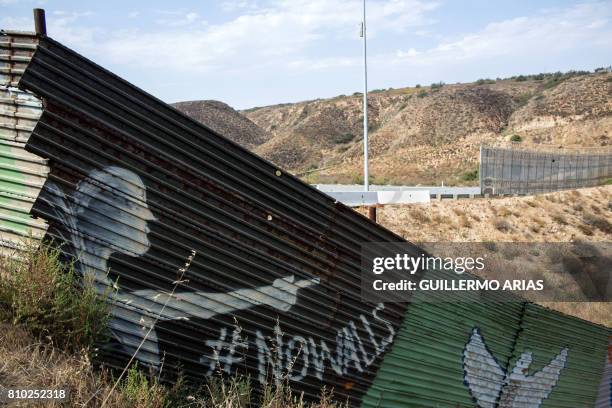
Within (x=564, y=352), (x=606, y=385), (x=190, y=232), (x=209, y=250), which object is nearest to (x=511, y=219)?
(x=606, y=385)

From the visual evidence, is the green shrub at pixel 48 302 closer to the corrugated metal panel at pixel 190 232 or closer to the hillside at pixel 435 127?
the corrugated metal panel at pixel 190 232

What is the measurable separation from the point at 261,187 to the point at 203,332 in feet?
4.06

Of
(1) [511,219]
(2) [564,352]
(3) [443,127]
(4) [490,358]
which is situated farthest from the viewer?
(3) [443,127]

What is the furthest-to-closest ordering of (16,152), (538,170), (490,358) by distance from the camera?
1. (538,170)
2. (490,358)
3. (16,152)

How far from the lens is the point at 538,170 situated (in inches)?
1103

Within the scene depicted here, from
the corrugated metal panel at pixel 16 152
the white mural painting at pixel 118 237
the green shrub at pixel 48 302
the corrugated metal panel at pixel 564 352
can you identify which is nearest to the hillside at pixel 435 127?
the corrugated metal panel at pixel 564 352

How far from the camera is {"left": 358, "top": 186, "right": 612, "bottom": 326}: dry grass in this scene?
20281 mm

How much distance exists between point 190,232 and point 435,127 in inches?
2415

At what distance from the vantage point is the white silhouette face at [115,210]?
378 cm

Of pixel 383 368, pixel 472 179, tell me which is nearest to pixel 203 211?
pixel 383 368

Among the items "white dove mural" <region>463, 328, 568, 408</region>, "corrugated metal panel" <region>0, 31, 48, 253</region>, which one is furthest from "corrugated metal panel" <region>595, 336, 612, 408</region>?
"corrugated metal panel" <region>0, 31, 48, 253</region>

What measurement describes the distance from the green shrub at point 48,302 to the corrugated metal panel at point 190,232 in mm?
285

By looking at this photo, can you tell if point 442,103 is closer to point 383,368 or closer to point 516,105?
point 516,105

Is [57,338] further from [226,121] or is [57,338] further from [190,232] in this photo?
[226,121]
